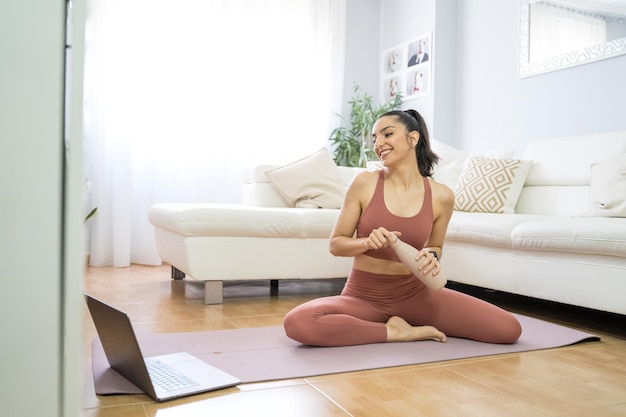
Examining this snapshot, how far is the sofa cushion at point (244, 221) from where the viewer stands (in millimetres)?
2846

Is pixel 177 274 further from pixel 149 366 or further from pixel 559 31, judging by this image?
pixel 559 31

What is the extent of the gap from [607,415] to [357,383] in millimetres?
622

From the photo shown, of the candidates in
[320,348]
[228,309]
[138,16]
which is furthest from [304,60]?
[320,348]

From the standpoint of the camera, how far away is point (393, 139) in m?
2.04

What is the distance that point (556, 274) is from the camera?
2.45m

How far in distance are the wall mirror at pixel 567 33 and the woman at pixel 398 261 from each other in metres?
2.30

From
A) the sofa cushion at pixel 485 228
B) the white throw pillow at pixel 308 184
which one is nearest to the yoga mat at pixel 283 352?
the sofa cushion at pixel 485 228

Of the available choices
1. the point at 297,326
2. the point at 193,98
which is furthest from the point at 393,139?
the point at 193,98

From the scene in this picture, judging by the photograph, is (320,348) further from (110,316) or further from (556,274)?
(556,274)

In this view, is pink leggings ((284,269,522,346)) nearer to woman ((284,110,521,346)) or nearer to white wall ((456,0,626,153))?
woman ((284,110,521,346))

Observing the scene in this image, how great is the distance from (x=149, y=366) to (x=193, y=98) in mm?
3637

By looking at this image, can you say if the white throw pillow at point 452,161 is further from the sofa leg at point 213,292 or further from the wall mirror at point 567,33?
the sofa leg at point 213,292

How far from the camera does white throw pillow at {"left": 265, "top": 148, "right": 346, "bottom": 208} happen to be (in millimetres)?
3545

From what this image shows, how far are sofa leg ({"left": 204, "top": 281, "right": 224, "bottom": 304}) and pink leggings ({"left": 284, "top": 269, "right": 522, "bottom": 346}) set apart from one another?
96 centimetres
